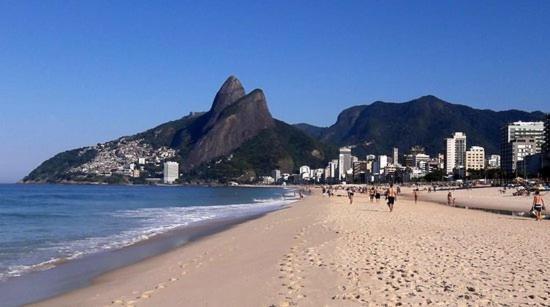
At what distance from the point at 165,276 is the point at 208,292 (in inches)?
91.4

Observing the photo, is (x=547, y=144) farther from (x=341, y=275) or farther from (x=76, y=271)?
(x=341, y=275)

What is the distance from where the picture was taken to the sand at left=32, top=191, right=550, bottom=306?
22.7 ft

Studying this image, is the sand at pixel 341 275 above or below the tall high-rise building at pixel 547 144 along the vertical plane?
below

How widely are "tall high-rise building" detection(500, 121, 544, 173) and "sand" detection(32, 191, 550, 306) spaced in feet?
435

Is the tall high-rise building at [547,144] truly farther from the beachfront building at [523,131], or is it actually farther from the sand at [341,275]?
the sand at [341,275]

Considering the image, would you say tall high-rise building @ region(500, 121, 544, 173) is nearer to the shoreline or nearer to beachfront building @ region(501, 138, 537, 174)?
beachfront building @ region(501, 138, 537, 174)

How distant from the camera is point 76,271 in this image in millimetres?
11672

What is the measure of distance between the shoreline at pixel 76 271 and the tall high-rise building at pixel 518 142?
5167 inches

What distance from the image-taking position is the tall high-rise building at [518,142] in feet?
477

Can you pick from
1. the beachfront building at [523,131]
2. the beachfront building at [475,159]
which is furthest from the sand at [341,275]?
the beachfront building at [475,159]

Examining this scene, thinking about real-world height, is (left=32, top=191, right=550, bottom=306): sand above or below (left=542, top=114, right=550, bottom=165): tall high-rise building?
Answer: below

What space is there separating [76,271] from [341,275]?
231 inches

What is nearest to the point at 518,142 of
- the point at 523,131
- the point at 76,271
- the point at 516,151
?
the point at 516,151

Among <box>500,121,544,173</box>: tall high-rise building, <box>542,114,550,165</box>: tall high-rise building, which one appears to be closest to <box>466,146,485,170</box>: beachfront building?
<box>500,121,544,173</box>: tall high-rise building
